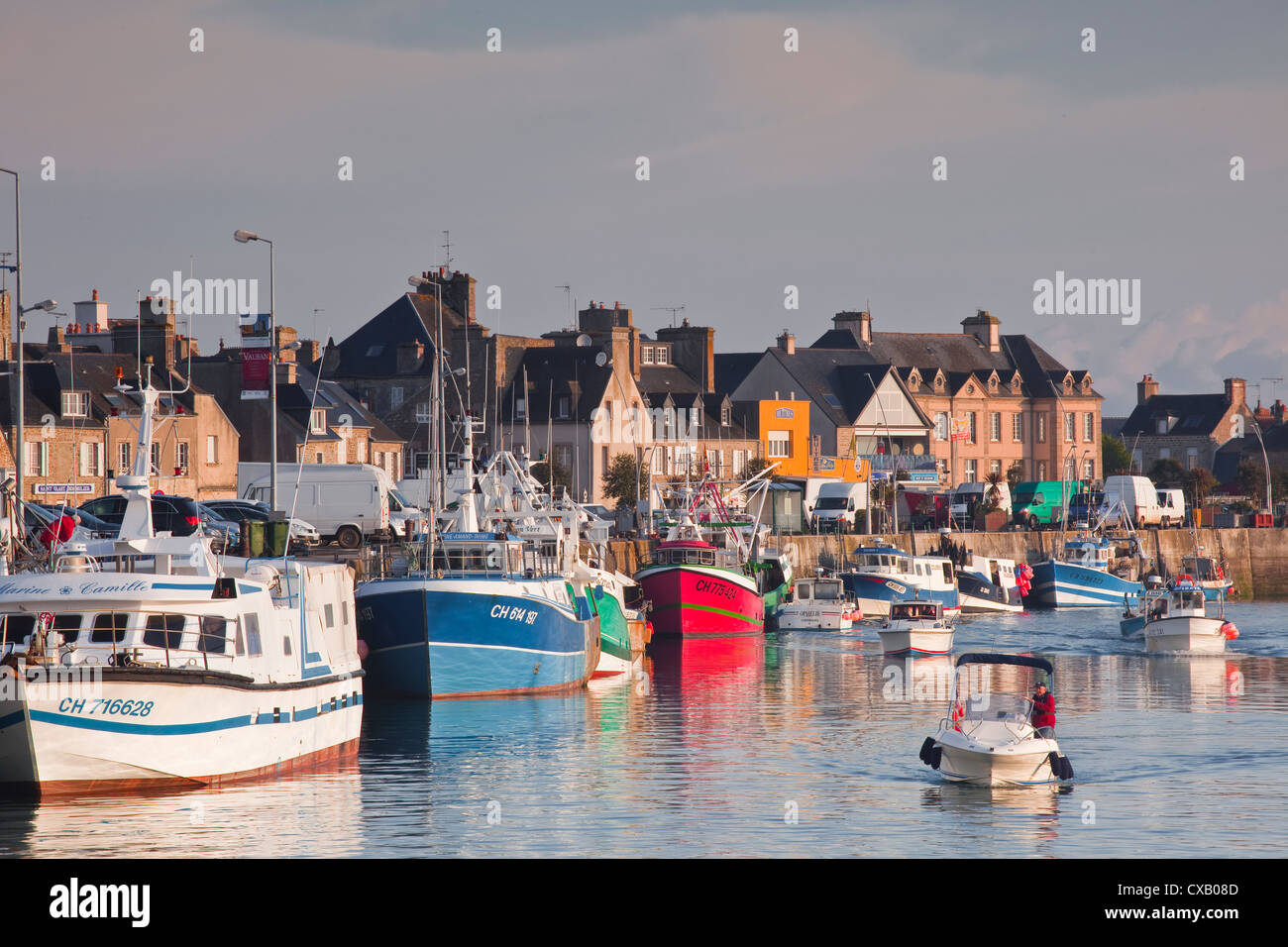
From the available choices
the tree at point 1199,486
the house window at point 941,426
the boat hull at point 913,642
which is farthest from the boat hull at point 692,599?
the tree at point 1199,486

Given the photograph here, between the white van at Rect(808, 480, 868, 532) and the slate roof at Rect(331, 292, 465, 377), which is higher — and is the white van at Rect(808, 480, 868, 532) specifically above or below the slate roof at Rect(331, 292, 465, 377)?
below

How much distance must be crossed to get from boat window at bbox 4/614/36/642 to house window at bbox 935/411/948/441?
103 m

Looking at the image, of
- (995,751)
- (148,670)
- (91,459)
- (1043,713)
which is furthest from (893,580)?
(148,670)

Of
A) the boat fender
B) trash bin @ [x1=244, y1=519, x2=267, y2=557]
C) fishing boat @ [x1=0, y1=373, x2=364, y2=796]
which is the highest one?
trash bin @ [x1=244, y1=519, x2=267, y2=557]

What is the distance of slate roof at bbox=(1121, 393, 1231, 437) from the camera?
150625 mm

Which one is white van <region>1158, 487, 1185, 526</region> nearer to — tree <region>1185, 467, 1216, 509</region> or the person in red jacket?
tree <region>1185, 467, 1216, 509</region>

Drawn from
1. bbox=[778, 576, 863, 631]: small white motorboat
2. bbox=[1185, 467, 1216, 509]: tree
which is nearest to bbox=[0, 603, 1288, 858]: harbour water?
bbox=[778, 576, 863, 631]: small white motorboat

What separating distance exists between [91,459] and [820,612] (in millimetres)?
29552

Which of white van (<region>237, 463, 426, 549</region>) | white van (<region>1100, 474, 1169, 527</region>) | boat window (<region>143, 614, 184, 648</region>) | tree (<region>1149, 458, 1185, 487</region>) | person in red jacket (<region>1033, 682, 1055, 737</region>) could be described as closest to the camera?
boat window (<region>143, 614, 184, 648</region>)

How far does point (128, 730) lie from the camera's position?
1030 inches

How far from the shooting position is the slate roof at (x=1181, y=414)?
494ft

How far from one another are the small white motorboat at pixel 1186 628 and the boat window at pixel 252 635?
134 ft
